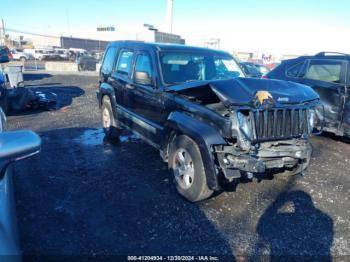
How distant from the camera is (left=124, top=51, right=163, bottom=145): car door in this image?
446 centimetres

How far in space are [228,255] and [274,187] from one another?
6.07 feet

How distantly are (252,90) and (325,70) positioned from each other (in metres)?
4.14

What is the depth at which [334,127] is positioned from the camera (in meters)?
6.20

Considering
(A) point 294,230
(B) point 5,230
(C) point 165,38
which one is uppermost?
(C) point 165,38

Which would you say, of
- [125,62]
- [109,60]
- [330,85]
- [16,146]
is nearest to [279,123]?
[16,146]

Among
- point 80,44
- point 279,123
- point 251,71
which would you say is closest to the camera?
point 279,123

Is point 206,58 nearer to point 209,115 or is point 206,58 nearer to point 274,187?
point 209,115

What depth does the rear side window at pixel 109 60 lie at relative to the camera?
6.12 metres

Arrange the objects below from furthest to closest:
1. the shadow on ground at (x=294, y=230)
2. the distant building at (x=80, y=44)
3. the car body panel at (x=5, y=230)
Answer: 1. the distant building at (x=80, y=44)
2. the shadow on ground at (x=294, y=230)
3. the car body panel at (x=5, y=230)

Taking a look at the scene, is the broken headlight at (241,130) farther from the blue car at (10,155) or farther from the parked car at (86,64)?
the parked car at (86,64)

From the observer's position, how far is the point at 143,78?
14.9 feet

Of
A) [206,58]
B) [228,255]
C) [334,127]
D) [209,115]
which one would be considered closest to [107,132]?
[206,58]

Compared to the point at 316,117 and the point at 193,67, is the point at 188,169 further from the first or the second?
the point at 316,117

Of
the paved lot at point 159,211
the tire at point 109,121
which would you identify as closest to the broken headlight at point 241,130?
the paved lot at point 159,211
